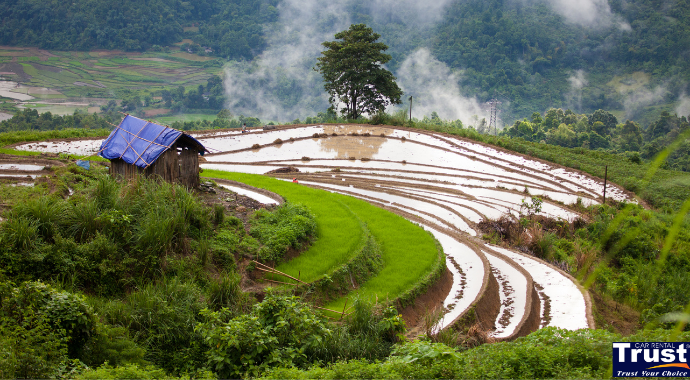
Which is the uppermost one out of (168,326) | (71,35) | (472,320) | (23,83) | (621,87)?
(71,35)

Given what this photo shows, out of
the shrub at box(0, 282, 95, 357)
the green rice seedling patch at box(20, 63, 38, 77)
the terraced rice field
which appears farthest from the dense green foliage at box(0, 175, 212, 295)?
the green rice seedling patch at box(20, 63, 38, 77)

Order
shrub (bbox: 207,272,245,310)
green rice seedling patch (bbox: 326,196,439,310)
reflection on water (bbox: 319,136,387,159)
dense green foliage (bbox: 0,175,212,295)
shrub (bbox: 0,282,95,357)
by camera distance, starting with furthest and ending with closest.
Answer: reflection on water (bbox: 319,136,387,159) → green rice seedling patch (bbox: 326,196,439,310) → shrub (bbox: 207,272,245,310) → dense green foliage (bbox: 0,175,212,295) → shrub (bbox: 0,282,95,357)

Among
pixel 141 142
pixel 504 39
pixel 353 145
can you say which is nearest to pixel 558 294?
pixel 141 142

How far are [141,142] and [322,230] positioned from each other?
5207mm

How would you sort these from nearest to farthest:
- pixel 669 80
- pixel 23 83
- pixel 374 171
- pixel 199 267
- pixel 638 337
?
pixel 638 337 < pixel 199 267 < pixel 374 171 < pixel 23 83 < pixel 669 80

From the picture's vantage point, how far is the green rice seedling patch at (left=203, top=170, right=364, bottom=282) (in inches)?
413

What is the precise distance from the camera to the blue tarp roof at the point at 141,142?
12031 millimetres

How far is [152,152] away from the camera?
12.0 metres

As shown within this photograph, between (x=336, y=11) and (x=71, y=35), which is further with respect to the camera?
(x=336, y=11)

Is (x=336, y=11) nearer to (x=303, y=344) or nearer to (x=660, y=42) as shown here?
(x=660, y=42)

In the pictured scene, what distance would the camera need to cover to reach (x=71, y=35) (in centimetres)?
7981

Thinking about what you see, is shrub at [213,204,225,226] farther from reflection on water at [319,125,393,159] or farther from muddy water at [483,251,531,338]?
reflection on water at [319,125,393,159]

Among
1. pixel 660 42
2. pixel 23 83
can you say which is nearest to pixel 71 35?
pixel 23 83

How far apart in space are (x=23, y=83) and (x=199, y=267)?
6886 cm
